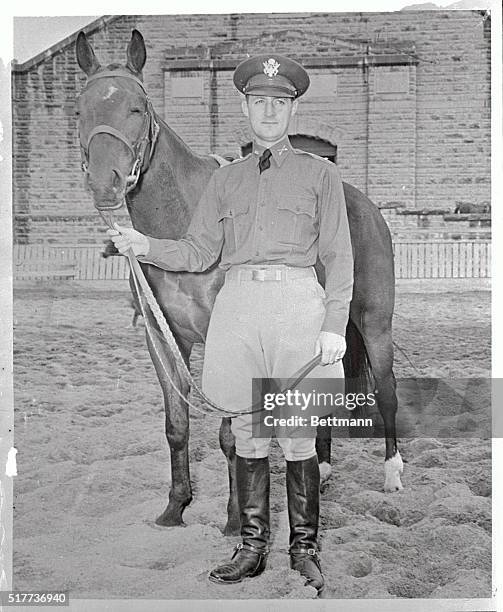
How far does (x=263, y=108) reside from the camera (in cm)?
203

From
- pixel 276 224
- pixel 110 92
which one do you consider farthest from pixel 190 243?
pixel 110 92

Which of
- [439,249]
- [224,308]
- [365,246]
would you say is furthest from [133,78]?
[439,249]

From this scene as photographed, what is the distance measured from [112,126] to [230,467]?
3.55 feet

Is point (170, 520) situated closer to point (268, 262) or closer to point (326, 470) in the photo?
point (326, 470)

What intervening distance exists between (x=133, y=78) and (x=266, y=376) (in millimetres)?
927

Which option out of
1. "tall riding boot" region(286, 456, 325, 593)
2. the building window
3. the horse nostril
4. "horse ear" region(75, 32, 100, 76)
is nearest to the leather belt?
the horse nostril

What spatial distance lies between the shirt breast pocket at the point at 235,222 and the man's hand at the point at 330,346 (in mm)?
354

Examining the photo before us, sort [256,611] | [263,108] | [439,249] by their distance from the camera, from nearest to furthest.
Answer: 1. [263,108]
2. [256,611]
3. [439,249]

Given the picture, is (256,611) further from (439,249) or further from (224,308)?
(439,249)

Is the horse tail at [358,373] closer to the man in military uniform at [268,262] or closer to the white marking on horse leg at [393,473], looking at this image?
the white marking on horse leg at [393,473]

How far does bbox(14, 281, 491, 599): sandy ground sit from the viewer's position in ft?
7.44

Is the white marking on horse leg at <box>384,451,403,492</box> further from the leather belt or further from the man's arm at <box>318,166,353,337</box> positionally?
the leather belt

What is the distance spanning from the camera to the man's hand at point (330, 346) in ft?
6.36

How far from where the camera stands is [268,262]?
2031mm
